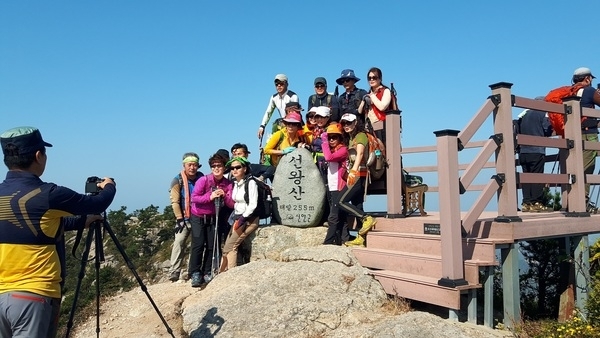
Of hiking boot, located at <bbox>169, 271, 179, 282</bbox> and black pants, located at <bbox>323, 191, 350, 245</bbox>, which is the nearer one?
black pants, located at <bbox>323, 191, 350, 245</bbox>

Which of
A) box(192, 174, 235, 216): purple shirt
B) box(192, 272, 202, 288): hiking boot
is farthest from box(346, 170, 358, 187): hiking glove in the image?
box(192, 272, 202, 288): hiking boot

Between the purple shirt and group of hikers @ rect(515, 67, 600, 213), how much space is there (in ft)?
14.1

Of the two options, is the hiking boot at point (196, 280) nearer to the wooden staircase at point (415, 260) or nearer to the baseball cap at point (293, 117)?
the wooden staircase at point (415, 260)

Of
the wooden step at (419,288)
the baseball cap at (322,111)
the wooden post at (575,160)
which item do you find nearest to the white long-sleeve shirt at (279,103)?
the baseball cap at (322,111)

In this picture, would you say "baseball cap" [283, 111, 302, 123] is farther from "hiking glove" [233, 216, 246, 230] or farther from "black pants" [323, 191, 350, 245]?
"hiking glove" [233, 216, 246, 230]

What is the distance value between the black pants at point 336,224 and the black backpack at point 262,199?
1.09 metres

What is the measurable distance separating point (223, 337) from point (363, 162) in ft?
9.63

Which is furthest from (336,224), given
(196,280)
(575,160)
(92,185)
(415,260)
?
(92,185)

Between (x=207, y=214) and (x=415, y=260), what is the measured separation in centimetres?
313

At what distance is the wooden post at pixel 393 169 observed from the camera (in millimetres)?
6801

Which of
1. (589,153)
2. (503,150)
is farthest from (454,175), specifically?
(589,153)

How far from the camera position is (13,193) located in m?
3.19

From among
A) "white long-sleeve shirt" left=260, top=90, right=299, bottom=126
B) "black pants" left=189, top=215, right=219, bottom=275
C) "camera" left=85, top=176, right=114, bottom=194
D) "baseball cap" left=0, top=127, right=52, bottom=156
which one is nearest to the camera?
"baseball cap" left=0, top=127, right=52, bottom=156

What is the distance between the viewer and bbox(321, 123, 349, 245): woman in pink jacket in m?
6.99
